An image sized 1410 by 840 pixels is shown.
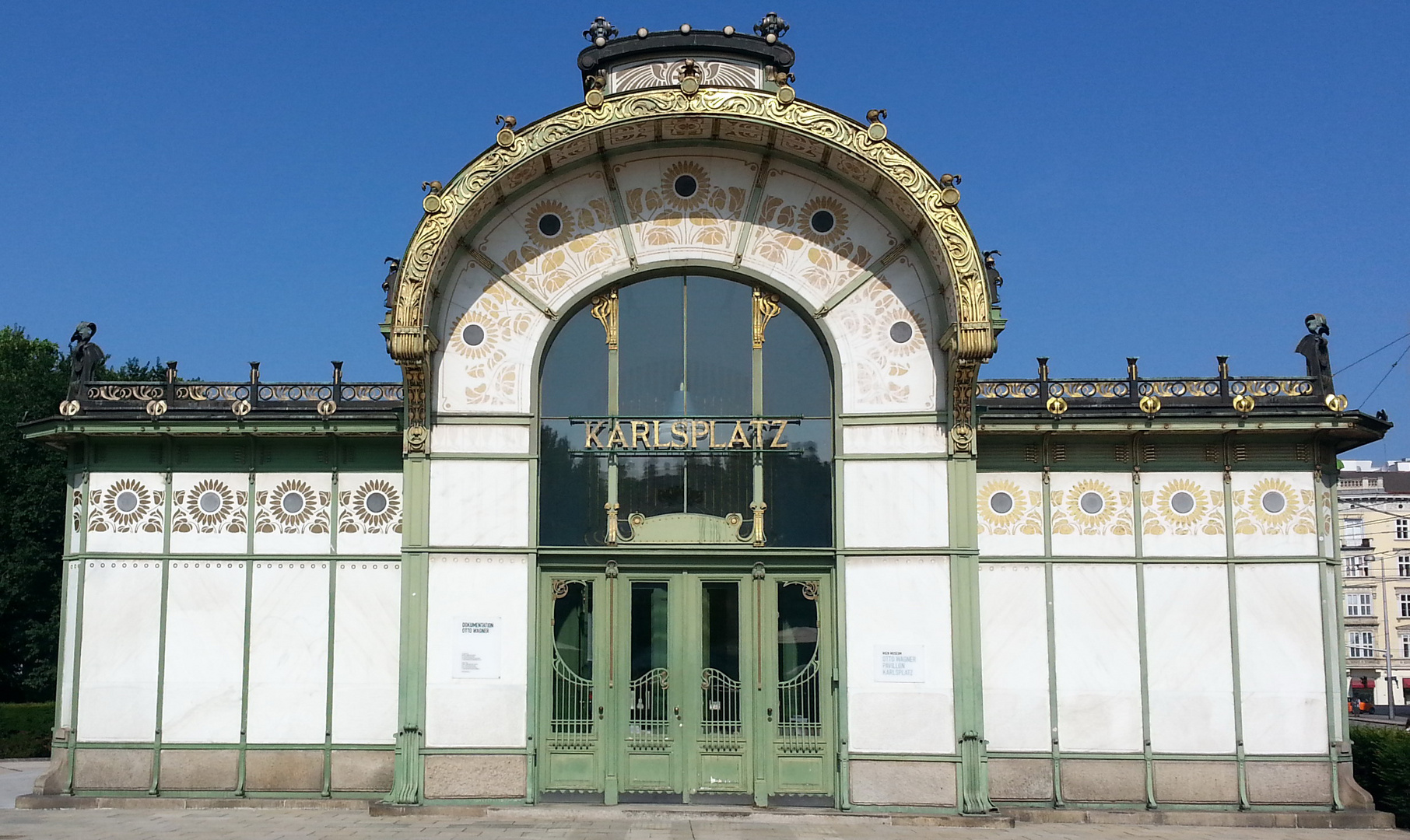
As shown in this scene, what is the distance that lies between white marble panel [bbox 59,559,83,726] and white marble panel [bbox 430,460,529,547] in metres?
5.12

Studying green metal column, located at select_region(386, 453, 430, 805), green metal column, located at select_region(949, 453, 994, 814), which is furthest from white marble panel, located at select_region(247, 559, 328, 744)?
green metal column, located at select_region(949, 453, 994, 814)

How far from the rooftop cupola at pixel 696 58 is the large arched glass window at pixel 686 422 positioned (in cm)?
284

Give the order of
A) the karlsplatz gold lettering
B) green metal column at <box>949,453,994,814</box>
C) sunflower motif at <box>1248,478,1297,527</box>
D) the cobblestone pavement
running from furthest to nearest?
sunflower motif at <box>1248,478,1297,527</box>
the karlsplatz gold lettering
green metal column at <box>949,453,994,814</box>
the cobblestone pavement

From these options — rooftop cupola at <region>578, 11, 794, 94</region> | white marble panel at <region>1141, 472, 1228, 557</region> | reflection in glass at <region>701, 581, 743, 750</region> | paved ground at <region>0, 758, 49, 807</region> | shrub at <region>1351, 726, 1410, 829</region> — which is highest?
rooftop cupola at <region>578, 11, 794, 94</region>

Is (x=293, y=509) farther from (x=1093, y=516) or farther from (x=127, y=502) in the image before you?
(x=1093, y=516)

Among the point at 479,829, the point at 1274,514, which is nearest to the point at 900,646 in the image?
the point at 1274,514

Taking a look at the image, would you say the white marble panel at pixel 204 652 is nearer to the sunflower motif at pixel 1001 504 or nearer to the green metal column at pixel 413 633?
the green metal column at pixel 413 633

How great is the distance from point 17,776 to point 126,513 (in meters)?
7.11

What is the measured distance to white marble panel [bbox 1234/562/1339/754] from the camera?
15.9 meters

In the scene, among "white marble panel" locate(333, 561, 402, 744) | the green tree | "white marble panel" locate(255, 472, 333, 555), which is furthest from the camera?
the green tree

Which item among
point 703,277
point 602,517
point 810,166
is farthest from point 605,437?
point 810,166

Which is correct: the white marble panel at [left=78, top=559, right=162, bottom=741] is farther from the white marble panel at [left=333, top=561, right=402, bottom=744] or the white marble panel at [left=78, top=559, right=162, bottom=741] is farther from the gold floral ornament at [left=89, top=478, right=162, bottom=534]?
the white marble panel at [left=333, top=561, right=402, bottom=744]

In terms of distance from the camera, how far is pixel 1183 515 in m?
16.4

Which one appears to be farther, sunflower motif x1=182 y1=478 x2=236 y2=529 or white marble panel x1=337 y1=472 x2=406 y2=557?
sunflower motif x1=182 y1=478 x2=236 y2=529
